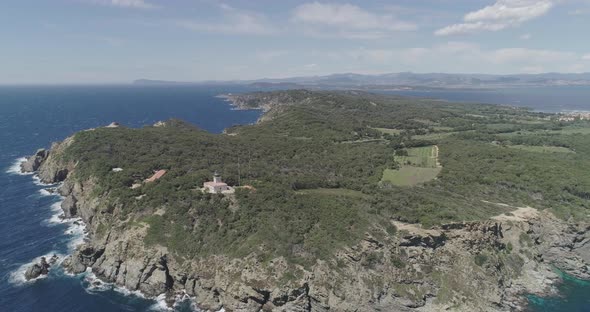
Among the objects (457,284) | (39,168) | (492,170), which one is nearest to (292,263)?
(457,284)

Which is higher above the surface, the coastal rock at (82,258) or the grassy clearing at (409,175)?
the grassy clearing at (409,175)

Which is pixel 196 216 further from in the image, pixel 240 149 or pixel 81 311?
pixel 240 149

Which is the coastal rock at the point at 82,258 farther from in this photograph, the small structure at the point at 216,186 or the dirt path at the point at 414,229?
the dirt path at the point at 414,229

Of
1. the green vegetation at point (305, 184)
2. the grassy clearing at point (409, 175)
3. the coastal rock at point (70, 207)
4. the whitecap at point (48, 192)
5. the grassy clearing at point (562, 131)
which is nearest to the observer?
the green vegetation at point (305, 184)

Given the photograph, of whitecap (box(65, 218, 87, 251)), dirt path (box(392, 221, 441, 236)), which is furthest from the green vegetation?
whitecap (box(65, 218, 87, 251))

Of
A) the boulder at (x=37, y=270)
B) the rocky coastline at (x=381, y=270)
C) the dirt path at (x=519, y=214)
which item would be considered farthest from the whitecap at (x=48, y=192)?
the dirt path at (x=519, y=214)

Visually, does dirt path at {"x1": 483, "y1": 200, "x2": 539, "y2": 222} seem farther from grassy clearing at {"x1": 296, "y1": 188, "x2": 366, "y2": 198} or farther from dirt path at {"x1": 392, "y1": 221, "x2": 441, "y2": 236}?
grassy clearing at {"x1": 296, "y1": 188, "x2": 366, "y2": 198}
